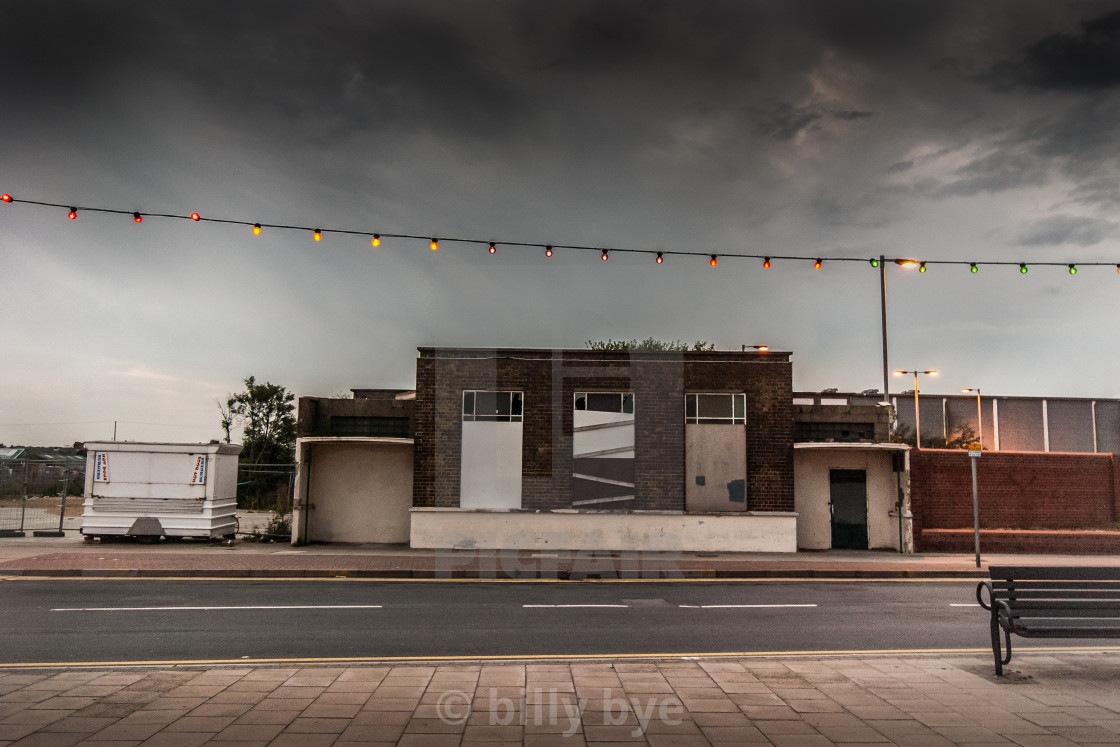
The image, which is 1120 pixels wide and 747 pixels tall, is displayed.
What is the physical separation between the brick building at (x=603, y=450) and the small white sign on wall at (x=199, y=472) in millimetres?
5655

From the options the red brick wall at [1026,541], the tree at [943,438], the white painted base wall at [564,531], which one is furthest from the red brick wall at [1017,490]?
the tree at [943,438]

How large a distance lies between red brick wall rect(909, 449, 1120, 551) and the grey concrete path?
14046mm

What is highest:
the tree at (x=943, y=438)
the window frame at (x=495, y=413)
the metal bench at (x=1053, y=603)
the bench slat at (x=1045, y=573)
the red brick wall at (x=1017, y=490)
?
the tree at (x=943, y=438)

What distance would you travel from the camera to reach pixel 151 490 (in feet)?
63.7

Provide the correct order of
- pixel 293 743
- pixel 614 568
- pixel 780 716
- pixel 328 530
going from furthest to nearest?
1. pixel 328 530
2. pixel 614 568
3. pixel 780 716
4. pixel 293 743

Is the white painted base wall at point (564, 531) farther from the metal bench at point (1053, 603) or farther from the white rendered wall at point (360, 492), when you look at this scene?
the metal bench at point (1053, 603)

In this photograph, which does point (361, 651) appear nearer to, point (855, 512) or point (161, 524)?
point (161, 524)

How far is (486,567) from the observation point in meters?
16.3

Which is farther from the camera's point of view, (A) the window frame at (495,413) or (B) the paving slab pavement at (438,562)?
(A) the window frame at (495,413)

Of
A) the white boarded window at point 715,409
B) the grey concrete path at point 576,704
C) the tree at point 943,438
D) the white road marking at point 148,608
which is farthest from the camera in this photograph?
the tree at point 943,438

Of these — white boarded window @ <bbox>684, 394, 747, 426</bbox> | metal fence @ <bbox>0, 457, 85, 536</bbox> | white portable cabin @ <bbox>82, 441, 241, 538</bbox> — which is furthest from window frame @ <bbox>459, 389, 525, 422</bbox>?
metal fence @ <bbox>0, 457, 85, 536</bbox>

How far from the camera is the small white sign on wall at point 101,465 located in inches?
763

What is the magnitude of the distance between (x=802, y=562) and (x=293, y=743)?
1490cm

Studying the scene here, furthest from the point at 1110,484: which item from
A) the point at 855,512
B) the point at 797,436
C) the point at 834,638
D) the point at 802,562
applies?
the point at 834,638
